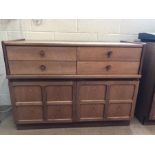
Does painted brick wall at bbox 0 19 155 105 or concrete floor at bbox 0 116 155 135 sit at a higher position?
painted brick wall at bbox 0 19 155 105

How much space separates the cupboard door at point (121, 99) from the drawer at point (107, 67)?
11 cm

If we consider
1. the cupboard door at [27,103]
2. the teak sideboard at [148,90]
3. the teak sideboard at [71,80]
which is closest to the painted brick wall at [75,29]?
the teak sideboard at [148,90]

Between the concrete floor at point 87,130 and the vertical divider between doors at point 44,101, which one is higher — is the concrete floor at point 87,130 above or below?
below

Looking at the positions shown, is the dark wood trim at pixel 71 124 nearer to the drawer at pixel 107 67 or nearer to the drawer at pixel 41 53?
the drawer at pixel 107 67

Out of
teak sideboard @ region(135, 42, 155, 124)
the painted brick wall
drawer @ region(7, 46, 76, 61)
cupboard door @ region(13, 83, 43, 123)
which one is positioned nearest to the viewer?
drawer @ region(7, 46, 76, 61)

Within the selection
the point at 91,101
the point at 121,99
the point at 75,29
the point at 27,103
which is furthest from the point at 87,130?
the point at 75,29

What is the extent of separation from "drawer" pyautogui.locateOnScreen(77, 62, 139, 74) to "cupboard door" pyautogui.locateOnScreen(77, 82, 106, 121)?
107 mm

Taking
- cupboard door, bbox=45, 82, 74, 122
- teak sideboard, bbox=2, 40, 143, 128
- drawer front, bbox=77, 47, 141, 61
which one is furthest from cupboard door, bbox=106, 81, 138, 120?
cupboard door, bbox=45, 82, 74, 122

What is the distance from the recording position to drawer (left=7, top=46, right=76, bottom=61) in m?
1.20

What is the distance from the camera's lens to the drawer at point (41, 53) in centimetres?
120

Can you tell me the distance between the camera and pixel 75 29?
167 centimetres

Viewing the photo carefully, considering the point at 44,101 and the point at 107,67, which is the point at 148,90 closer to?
the point at 107,67

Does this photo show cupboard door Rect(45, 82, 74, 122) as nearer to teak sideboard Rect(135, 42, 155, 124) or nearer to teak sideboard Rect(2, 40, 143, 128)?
teak sideboard Rect(2, 40, 143, 128)

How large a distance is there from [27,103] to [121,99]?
809 millimetres
